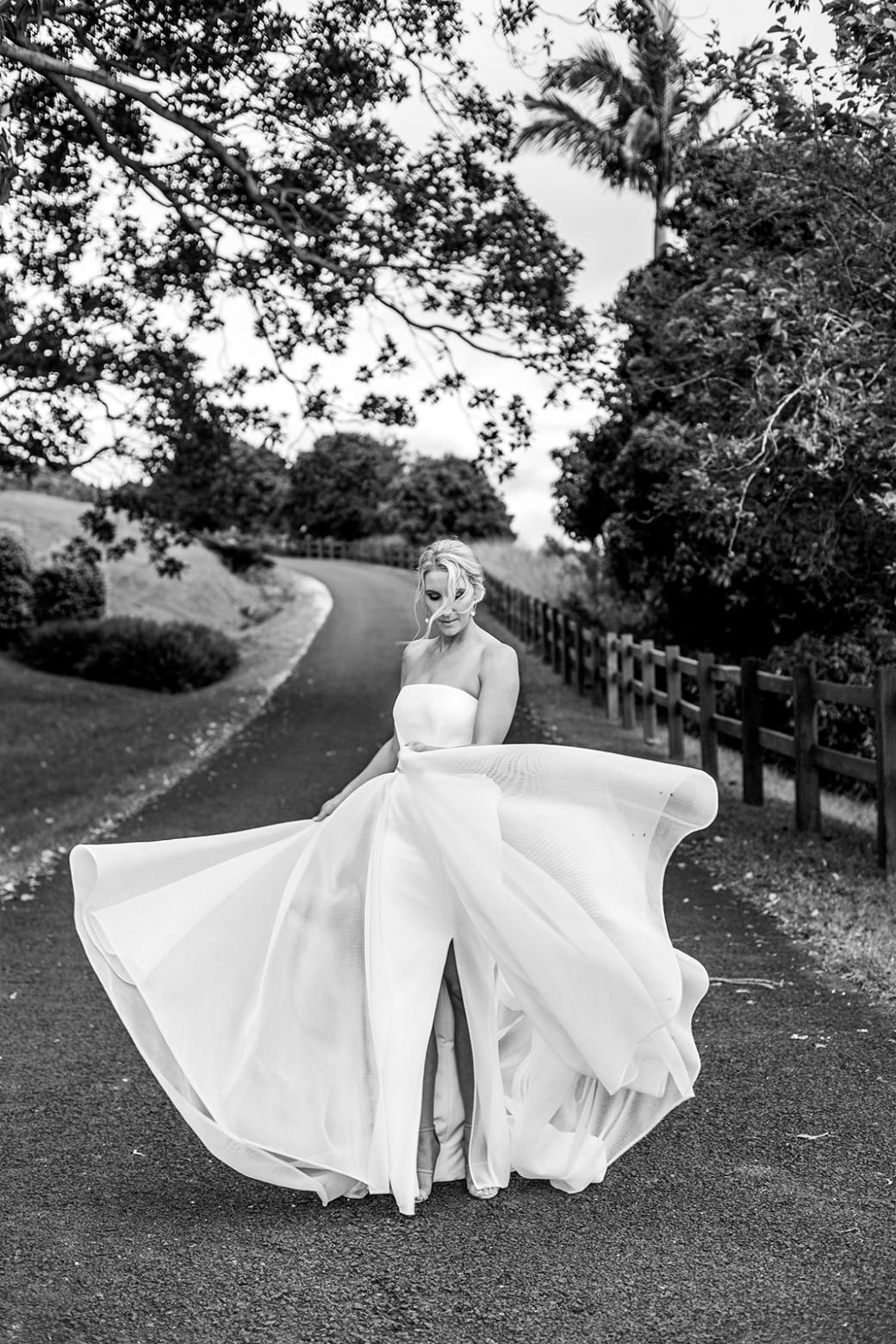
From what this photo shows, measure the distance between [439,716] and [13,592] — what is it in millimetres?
22397

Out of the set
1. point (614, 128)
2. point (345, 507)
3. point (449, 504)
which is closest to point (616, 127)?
point (614, 128)

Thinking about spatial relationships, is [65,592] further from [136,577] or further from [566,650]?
[566,650]

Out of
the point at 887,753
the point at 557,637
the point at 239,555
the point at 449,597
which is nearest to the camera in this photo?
the point at 449,597

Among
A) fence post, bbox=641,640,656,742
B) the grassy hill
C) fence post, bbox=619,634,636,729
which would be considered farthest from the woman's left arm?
the grassy hill

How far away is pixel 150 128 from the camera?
44.0 ft

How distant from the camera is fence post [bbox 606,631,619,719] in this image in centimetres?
1852

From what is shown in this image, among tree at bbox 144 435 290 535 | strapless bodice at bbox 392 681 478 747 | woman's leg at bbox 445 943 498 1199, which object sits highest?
tree at bbox 144 435 290 535

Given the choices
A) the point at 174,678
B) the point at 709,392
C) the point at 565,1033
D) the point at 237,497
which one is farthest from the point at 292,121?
the point at 174,678

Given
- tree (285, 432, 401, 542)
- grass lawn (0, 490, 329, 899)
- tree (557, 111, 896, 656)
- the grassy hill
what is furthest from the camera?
tree (285, 432, 401, 542)

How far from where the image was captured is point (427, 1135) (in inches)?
171

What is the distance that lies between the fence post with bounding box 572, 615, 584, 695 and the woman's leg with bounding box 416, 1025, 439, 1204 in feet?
55.3

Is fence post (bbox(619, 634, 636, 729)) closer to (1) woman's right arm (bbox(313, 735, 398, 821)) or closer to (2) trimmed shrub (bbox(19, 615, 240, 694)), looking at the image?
(2) trimmed shrub (bbox(19, 615, 240, 694))

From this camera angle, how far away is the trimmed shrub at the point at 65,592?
25.8 m

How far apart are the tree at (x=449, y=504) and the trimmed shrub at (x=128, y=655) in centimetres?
3528
